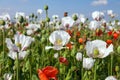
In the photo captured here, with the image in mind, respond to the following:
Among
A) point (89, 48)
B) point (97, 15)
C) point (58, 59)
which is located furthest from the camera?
point (97, 15)

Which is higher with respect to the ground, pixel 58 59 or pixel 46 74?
pixel 46 74

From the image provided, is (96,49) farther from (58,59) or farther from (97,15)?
(97,15)

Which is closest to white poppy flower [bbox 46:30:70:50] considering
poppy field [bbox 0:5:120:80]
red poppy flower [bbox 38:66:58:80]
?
poppy field [bbox 0:5:120:80]

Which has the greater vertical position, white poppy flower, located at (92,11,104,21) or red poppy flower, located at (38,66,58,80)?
red poppy flower, located at (38,66,58,80)

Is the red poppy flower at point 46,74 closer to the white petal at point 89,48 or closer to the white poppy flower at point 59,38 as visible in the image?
the white petal at point 89,48

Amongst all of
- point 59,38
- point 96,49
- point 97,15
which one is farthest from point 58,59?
point 97,15

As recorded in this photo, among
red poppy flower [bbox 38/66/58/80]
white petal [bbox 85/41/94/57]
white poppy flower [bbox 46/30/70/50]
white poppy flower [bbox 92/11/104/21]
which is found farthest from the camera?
white poppy flower [bbox 92/11/104/21]

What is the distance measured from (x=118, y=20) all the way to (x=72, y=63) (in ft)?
12.7

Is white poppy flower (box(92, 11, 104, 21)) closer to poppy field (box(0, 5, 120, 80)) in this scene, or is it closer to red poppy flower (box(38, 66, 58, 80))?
poppy field (box(0, 5, 120, 80))

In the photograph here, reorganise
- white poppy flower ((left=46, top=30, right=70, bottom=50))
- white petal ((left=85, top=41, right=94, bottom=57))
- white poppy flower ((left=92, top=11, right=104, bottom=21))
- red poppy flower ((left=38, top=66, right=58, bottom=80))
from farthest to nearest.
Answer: white poppy flower ((left=92, top=11, right=104, bottom=21)), white poppy flower ((left=46, top=30, right=70, bottom=50)), white petal ((left=85, top=41, right=94, bottom=57)), red poppy flower ((left=38, top=66, right=58, bottom=80))

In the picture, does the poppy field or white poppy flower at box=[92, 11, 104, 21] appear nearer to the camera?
the poppy field

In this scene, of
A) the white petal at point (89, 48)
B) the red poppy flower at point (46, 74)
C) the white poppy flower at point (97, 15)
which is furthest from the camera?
the white poppy flower at point (97, 15)

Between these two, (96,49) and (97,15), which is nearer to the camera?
(96,49)

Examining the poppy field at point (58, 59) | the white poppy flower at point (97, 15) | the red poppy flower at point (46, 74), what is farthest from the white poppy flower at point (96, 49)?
the white poppy flower at point (97, 15)
